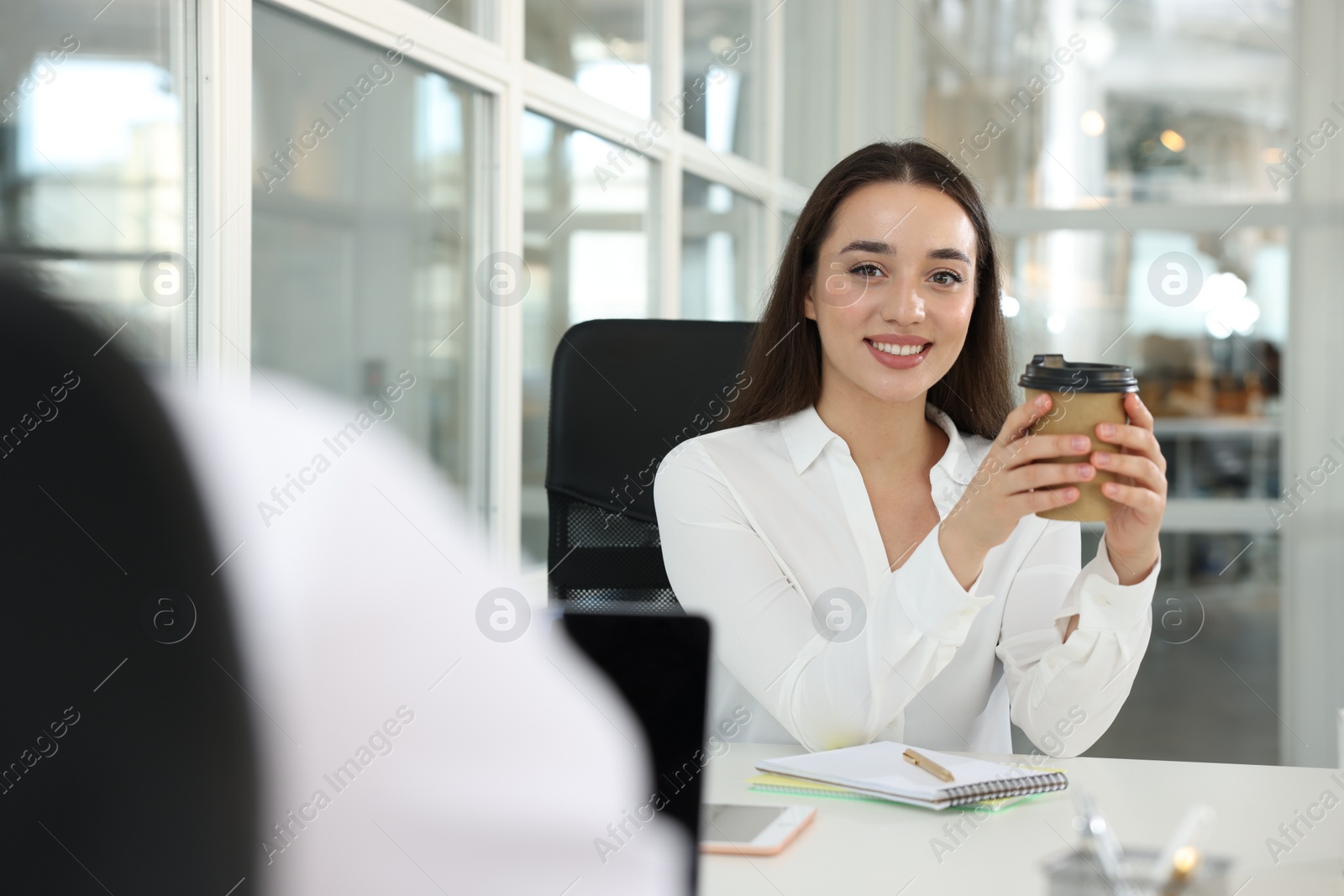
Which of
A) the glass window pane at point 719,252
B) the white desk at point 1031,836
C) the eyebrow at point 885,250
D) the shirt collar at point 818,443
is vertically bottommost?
the white desk at point 1031,836

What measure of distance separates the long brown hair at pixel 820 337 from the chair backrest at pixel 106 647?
157 centimetres

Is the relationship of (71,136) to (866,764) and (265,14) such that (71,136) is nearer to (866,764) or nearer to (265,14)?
(265,14)

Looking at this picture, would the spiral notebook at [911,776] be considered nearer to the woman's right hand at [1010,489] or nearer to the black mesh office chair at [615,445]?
the woman's right hand at [1010,489]

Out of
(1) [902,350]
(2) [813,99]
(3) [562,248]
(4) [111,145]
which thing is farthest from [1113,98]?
(4) [111,145]

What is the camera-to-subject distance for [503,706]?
0.38 m

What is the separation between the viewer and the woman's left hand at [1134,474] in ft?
3.66

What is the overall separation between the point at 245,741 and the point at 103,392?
100mm

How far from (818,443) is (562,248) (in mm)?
1316

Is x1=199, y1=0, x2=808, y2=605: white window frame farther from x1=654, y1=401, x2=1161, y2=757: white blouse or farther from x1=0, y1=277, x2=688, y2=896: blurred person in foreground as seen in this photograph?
x1=654, y1=401, x2=1161, y2=757: white blouse

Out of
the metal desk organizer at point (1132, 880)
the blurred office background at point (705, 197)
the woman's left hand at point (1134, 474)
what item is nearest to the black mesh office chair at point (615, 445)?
the blurred office background at point (705, 197)

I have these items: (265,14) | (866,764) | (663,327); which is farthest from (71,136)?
(866,764)

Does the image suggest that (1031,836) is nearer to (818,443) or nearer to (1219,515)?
(818,443)

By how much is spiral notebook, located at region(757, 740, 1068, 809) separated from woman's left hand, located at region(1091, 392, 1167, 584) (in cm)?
28

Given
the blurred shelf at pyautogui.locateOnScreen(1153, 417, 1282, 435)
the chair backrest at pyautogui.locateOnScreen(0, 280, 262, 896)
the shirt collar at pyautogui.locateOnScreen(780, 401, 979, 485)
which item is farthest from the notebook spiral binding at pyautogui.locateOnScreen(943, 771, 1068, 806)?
the blurred shelf at pyautogui.locateOnScreen(1153, 417, 1282, 435)
